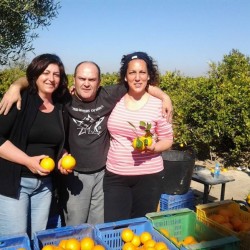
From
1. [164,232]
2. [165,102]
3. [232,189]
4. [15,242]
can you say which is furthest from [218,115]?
[15,242]

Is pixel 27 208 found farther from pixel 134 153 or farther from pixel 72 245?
pixel 134 153

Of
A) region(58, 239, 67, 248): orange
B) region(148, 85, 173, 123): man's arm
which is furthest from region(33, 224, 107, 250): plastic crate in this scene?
region(148, 85, 173, 123): man's arm

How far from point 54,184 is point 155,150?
3.20 feet

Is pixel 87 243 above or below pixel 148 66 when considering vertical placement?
below

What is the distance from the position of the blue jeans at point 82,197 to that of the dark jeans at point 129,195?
0.36 feet

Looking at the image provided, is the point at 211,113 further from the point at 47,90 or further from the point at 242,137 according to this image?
the point at 47,90

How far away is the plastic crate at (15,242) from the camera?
2088 millimetres

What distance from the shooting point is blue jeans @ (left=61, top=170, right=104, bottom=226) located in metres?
2.99

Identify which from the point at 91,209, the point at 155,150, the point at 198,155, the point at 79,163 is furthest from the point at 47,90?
the point at 198,155

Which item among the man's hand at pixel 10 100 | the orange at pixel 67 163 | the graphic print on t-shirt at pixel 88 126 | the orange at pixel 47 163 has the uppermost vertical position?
the man's hand at pixel 10 100

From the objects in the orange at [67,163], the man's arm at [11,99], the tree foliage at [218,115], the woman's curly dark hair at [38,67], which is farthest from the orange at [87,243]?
the tree foliage at [218,115]

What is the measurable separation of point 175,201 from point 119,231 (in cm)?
222

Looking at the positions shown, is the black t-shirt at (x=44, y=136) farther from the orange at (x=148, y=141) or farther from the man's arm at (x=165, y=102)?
the man's arm at (x=165, y=102)

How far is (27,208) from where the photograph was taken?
8.32 feet
